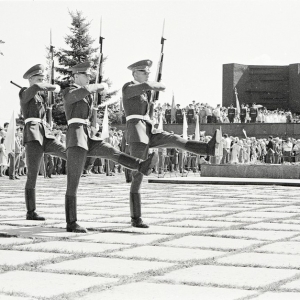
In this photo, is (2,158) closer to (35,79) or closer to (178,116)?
(35,79)

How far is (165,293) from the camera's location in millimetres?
4805

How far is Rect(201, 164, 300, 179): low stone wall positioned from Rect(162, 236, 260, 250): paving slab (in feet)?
49.1

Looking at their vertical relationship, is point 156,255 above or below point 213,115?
below

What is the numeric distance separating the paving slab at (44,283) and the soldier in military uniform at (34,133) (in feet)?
11.5

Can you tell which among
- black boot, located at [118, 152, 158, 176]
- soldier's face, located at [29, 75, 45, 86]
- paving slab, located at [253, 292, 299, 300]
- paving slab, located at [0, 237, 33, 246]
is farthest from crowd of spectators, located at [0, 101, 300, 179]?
paving slab, located at [253, 292, 299, 300]

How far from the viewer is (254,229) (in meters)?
8.37

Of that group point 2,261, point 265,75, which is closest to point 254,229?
point 2,261

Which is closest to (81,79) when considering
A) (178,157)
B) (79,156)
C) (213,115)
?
(79,156)

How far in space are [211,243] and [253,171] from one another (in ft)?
52.1

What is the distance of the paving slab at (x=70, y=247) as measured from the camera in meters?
6.65

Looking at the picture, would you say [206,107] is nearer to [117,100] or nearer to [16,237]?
[117,100]

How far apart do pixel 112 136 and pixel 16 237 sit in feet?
74.3

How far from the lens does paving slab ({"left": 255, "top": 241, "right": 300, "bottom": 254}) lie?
21.9ft

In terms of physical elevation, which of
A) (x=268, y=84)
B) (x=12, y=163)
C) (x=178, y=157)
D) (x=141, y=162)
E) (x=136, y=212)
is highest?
(x=268, y=84)
